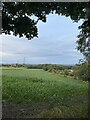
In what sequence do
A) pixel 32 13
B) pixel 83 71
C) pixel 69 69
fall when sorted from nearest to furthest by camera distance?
pixel 32 13, pixel 83 71, pixel 69 69

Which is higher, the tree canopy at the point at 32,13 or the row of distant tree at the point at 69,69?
the tree canopy at the point at 32,13

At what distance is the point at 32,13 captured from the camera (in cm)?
1101

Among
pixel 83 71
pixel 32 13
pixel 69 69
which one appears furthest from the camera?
pixel 69 69

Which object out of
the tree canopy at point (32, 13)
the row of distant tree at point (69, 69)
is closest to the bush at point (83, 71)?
the row of distant tree at point (69, 69)

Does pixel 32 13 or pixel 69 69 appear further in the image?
pixel 69 69

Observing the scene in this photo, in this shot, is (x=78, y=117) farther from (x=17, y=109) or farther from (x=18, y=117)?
(x=17, y=109)

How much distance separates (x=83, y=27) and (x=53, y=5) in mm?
1822

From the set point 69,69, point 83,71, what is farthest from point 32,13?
point 69,69

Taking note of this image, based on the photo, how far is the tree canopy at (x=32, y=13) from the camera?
10.3 metres

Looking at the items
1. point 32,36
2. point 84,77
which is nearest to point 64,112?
point 32,36

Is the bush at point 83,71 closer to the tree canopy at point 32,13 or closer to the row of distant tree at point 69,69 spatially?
the row of distant tree at point 69,69

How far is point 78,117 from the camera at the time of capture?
27.4ft

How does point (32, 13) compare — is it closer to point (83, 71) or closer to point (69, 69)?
point (83, 71)

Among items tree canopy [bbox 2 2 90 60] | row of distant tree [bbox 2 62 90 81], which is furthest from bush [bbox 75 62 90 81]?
tree canopy [bbox 2 2 90 60]
